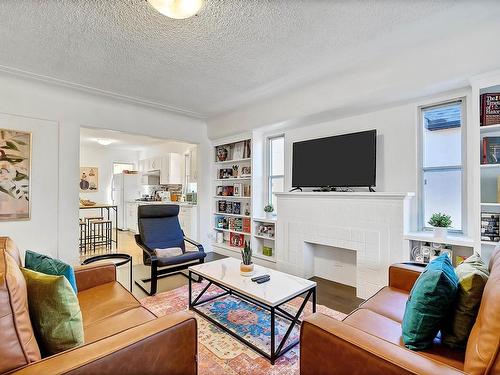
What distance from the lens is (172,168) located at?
6.85 meters

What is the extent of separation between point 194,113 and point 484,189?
4.02 m

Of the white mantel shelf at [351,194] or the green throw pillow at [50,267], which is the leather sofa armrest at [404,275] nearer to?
the white mantel shelf at [351,194]

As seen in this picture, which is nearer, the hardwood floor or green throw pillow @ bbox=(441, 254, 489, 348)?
green throw pillow @ bbox=(441, 254, 489, 348)

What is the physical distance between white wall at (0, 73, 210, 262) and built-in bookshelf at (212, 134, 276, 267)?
1.83 meters

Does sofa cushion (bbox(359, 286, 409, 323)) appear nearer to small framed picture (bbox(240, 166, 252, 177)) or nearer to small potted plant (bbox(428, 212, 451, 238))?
small potted plant (bbox(428, 212, 451, 238))

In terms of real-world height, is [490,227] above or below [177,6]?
below

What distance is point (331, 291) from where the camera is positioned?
3164mm

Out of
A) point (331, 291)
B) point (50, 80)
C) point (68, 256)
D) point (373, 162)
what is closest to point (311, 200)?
point (373, 162)

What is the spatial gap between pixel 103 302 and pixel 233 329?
1.05 meters

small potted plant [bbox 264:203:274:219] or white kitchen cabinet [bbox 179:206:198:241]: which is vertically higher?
small potted plant [bbox 264:203:274:219]

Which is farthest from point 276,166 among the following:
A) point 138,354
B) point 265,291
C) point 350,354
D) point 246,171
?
point 138,354

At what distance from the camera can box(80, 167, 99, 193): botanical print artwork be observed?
25.0ft

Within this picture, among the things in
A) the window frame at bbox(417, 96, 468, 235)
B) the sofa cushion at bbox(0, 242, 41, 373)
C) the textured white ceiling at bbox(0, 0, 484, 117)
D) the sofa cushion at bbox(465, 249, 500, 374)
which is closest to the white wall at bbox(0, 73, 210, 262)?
the textured white ceiling at bbox(0, 0, 484, 117)

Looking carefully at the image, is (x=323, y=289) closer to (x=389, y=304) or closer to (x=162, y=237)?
(x=389, y=304)
